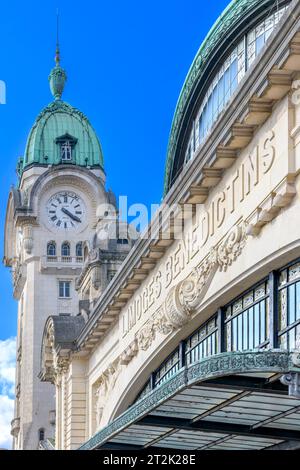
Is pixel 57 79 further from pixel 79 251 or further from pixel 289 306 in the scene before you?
pixel 289 306

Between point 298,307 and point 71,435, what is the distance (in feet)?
81.8

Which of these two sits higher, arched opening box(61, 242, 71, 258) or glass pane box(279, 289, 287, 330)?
arched opening box(61, 242, 71, 258)

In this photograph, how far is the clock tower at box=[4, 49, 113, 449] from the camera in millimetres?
103875

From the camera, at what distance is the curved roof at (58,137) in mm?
108625

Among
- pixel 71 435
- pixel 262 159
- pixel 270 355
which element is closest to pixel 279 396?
pixel 270 355

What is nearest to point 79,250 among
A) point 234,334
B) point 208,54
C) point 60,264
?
point 60,264

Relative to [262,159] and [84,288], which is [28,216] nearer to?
[84,288]

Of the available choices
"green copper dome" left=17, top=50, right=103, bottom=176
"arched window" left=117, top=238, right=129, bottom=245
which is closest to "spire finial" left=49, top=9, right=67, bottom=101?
"green copper dome" left=17, top=50, right=103, bottom=176

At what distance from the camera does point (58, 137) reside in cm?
10825

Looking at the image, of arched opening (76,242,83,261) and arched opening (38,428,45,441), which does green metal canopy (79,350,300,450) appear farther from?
arched opening (76,242,83,261)

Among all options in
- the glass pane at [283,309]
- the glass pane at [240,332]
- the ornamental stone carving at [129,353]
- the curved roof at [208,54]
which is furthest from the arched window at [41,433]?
the glass pane at [283,309]

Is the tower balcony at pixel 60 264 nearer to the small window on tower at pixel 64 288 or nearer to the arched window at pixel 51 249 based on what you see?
the arched window at pixel 51 249

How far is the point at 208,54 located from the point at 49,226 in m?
66.4

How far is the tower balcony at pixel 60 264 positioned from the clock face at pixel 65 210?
243 centimetres
